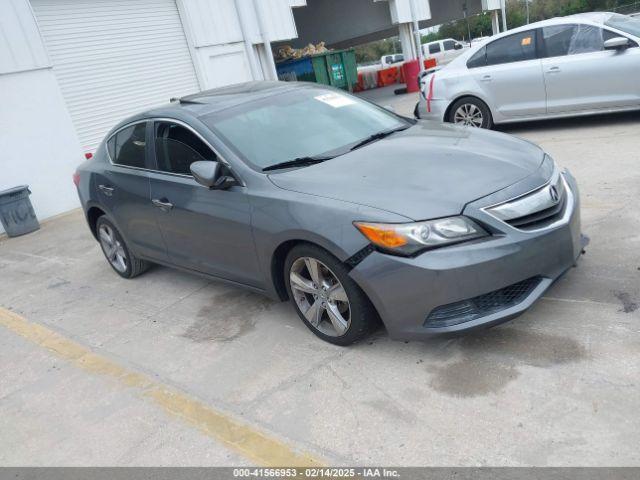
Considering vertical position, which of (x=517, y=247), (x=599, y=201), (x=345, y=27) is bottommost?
(x=599, y=201)

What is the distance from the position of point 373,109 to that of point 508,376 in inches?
102

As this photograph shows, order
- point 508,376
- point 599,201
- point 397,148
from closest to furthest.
Answer: 1. point 508,376
2. point 397,148
3. point 599,201

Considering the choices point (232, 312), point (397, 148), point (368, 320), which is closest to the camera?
point (368, 320)

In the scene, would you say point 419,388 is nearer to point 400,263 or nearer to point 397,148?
point 400,263

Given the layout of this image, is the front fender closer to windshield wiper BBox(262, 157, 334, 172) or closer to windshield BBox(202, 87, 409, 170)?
windshield wiper BBox(262, 157, 334, 172)

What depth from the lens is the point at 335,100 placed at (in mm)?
4551

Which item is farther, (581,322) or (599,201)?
(599,201)

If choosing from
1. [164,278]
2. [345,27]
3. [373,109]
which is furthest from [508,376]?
[345,27]

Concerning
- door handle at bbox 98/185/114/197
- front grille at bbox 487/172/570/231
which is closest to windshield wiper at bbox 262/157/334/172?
front grille at bbox 487/172/570/231

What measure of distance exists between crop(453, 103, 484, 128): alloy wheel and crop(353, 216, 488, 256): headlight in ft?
19.5

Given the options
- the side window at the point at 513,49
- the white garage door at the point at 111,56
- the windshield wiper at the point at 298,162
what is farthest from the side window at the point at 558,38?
the white garage door at the point at 111,56

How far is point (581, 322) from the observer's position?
329cm

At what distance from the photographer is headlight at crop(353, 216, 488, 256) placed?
295cm

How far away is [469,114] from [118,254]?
5590 mm
